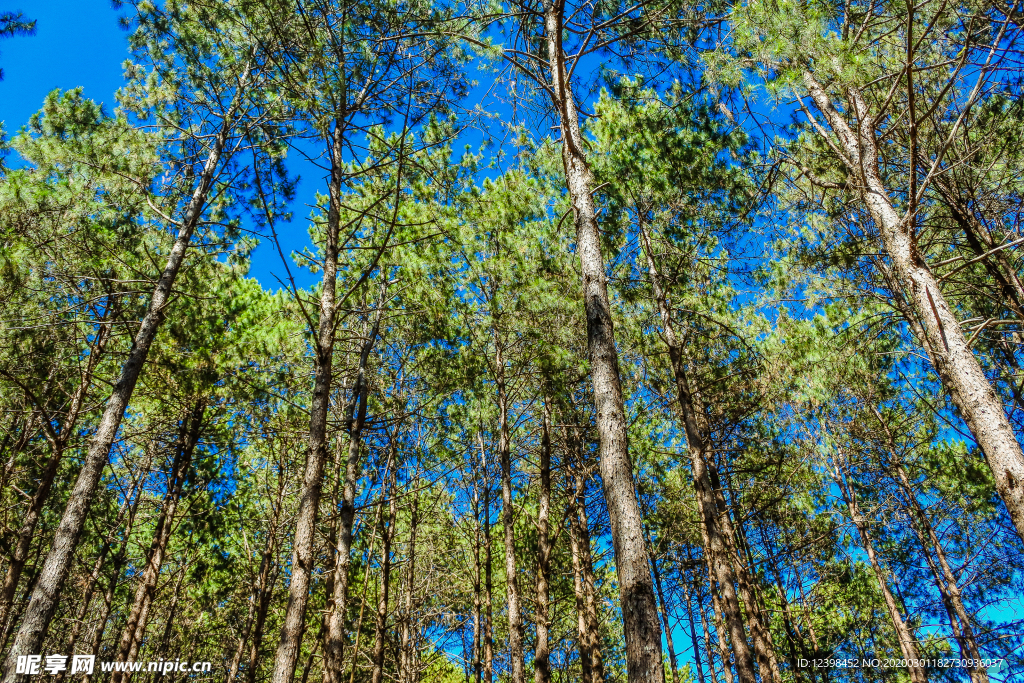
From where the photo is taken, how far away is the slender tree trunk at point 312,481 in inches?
142

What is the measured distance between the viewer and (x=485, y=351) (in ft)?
27.2

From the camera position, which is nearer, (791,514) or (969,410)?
(969,410)

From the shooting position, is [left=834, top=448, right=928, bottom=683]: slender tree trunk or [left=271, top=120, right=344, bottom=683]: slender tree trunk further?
[left=834, top=448, right=928, bottom=683]: slender tree trunk

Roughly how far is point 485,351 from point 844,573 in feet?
34.6

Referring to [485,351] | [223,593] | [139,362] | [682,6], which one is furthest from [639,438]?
[223,593]

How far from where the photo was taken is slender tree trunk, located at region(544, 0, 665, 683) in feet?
8.16

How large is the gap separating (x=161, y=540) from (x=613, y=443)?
27.8 ft

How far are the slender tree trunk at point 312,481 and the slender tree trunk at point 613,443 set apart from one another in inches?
80.4

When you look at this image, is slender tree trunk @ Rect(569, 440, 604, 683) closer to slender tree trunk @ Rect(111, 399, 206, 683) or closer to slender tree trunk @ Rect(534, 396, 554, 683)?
slender tree trunk @ Rect(534, 396, 554, 683)

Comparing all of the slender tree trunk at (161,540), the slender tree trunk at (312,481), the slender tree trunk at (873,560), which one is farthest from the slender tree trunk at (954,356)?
the slender tree trunk at (161,540)

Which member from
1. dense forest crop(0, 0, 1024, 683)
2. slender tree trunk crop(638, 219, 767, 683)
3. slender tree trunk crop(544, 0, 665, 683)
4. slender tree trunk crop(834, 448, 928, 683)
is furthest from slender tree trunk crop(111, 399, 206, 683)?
slender tree trunk crop(834, 448, 928, 683)

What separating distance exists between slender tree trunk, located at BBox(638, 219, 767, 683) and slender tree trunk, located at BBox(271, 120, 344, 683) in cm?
482

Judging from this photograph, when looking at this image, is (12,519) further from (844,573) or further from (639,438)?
(844,573)

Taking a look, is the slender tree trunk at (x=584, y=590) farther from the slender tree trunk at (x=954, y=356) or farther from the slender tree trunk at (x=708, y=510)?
the slender tree trunk at (x=954, y=356)
